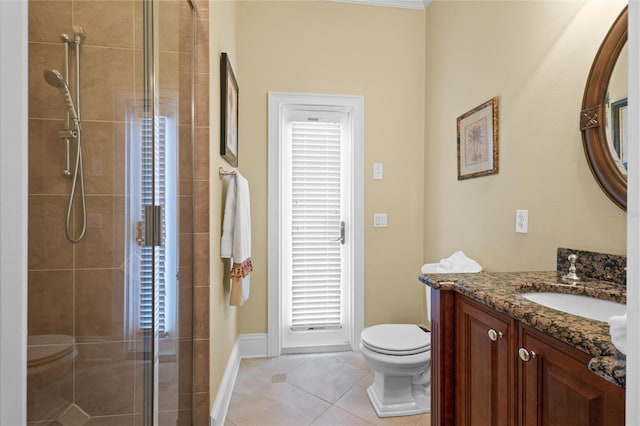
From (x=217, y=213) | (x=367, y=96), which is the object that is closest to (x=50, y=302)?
(x=217, y=213)

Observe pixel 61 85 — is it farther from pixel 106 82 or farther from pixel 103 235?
pixel 103 235

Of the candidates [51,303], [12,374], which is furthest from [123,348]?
[12,374]

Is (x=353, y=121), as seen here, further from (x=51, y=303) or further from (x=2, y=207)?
(x=2, y=207)

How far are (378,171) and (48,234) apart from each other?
2.19 m

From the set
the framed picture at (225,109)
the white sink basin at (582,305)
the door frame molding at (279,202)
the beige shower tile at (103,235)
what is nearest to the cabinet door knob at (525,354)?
the white sink basin at (582,305)

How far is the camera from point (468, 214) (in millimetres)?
2062

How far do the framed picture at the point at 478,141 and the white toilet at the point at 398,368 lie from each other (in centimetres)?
105

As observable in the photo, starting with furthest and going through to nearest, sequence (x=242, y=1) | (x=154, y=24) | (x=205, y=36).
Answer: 1. (x=242, y=1)
2. (x=205, y=36)
3. (x=154, y=24)

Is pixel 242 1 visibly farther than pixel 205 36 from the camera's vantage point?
Yes

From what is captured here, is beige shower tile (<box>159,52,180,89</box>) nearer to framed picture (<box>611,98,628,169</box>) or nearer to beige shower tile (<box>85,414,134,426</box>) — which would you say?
beige shower tile (<box>85,414,134,426</box>)

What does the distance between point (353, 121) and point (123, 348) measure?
2.13 m

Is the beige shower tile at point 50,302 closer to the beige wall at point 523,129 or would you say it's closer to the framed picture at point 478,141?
the beige wall at point 523,129

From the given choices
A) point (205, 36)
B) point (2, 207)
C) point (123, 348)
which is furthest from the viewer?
point (205, 36)

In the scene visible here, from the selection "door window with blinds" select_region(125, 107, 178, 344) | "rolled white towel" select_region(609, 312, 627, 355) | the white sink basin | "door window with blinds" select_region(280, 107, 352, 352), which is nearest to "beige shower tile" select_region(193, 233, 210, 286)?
"door window with blinds" select_region(125, 107, 178, 344)
